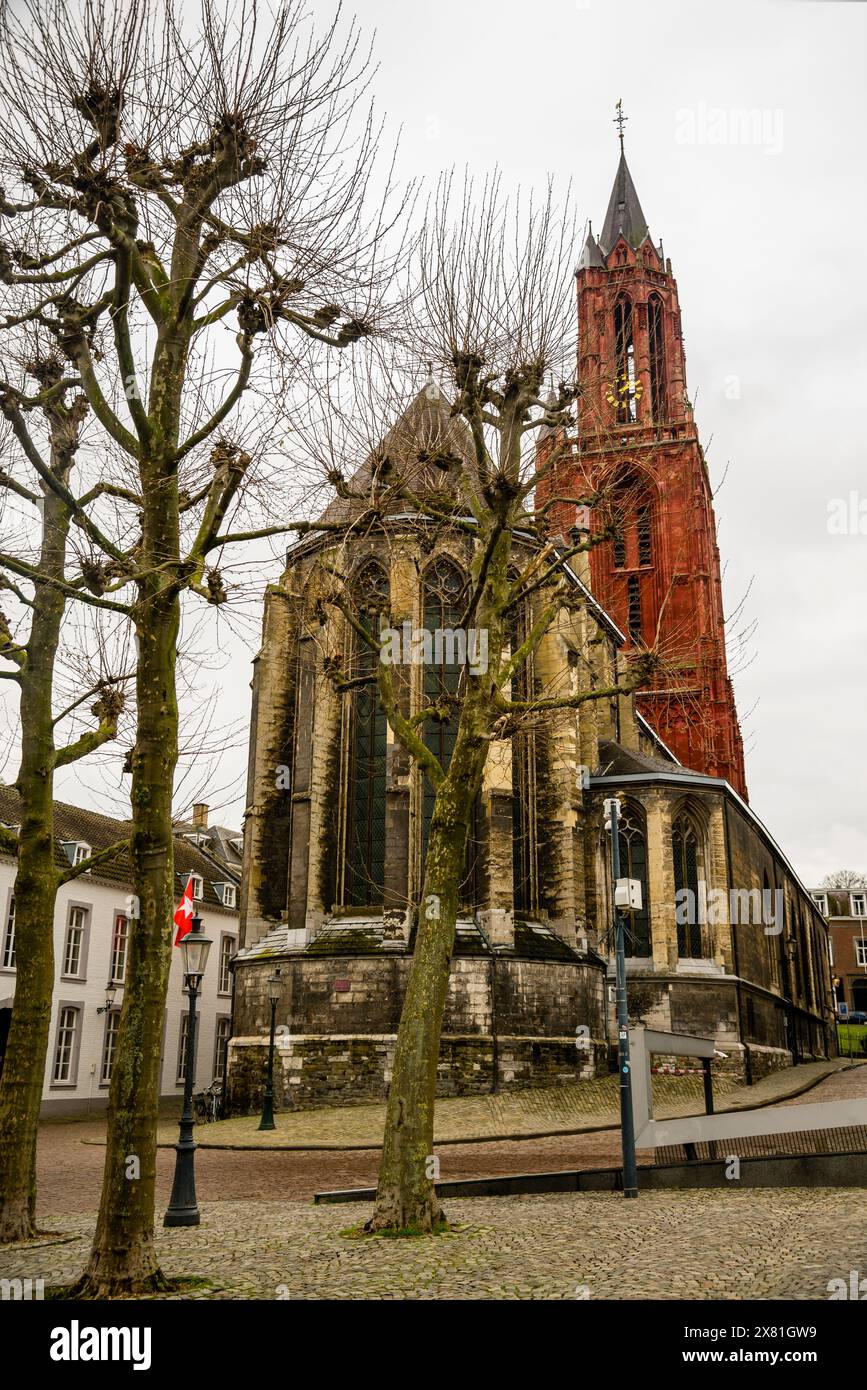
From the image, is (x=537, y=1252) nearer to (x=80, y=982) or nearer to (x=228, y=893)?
(x=80, y=982)

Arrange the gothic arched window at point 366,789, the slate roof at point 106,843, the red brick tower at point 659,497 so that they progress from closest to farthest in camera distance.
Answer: the gothic arched window at point 366,789 → the slate roof at point 106,843 → the red brick tower at point 659,497


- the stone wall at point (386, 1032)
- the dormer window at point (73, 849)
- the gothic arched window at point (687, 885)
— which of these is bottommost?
the stone wall at point (386, 1032)

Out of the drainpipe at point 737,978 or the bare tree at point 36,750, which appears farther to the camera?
the drainpipe at point 737,978

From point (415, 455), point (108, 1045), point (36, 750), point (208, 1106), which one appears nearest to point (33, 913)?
point (36, 750)

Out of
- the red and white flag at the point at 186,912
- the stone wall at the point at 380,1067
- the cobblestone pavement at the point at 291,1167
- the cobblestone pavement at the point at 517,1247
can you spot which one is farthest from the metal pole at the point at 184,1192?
the stone wall at the point at 380,1067

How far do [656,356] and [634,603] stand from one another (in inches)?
472

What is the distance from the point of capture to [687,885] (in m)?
28.8

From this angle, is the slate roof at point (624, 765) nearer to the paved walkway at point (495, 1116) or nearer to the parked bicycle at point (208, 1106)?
the paved walkway at point (495, 1116)

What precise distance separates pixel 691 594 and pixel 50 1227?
38846 mm

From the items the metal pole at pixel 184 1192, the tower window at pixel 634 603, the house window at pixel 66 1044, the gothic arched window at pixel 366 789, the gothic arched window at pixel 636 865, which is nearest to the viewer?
the metal pole at pixel 184 1192

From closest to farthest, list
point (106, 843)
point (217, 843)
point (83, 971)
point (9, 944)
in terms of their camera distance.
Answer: point (9, 944) < point (83, 971) < point (106, 843) < point (217, 843)

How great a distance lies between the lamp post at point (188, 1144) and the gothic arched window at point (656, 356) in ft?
140

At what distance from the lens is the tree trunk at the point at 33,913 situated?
9445 millimetres
